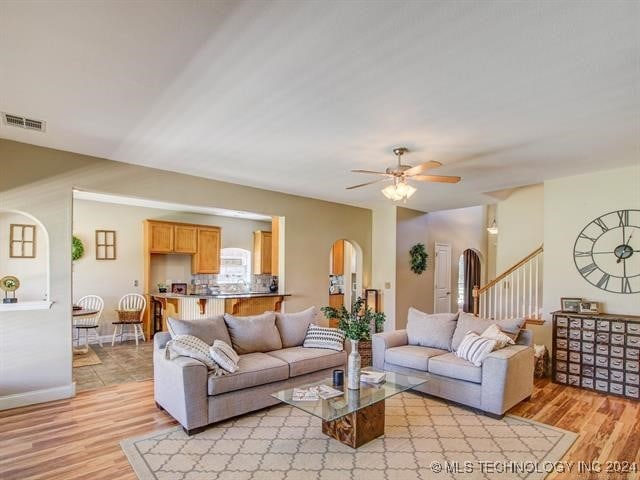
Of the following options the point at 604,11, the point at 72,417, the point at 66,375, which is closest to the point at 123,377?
the point at 66,375

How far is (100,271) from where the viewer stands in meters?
7.30

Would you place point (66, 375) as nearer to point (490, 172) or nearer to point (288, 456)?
point (288, 456)

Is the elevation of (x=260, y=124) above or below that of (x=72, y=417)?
above

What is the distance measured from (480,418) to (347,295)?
4.98 m

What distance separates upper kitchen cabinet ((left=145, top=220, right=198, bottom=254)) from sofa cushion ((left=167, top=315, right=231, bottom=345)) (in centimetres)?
419

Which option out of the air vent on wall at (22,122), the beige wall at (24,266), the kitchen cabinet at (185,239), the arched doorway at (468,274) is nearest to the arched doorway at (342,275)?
the kitchen cabinet at (185,239)

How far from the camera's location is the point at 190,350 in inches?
136

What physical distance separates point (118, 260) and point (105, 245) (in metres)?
0.38

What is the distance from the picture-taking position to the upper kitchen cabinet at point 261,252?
31.0ft

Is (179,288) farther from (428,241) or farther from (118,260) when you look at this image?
(428,241)

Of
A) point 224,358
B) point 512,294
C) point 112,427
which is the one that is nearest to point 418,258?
point 512,294

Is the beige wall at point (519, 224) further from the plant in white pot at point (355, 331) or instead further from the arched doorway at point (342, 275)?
the plant in white pot at point (355, 331)

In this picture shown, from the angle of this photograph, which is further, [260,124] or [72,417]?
[72,417]

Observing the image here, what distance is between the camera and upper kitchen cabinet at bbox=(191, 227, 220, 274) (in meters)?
8.32
